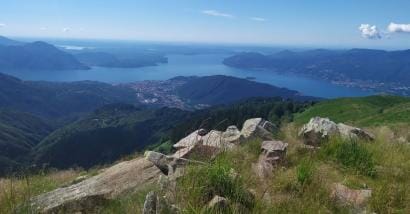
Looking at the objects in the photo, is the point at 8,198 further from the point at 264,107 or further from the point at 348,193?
the point at 264,107

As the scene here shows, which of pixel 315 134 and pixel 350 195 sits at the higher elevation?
pixel 315 134

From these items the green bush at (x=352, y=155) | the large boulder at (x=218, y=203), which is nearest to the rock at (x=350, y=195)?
the green bush at (x=352, y=155)

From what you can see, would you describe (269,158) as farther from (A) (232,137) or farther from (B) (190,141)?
(A) (232,137)

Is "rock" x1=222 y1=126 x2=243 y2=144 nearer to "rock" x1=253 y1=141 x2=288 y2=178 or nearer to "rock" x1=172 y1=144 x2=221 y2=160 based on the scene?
"rock" x1=172 y1=144 x2=221 y2=160


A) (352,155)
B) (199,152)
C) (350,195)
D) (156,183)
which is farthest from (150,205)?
(352,155)

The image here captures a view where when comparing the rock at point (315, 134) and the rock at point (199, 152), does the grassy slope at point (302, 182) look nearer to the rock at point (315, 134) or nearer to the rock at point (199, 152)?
the rock at point (199, 152)
